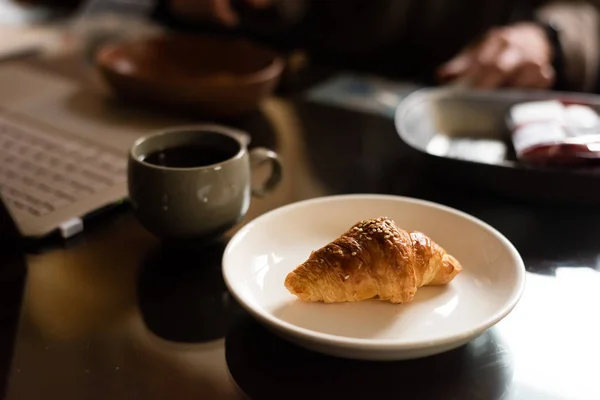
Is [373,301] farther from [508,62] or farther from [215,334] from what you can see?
[508,62]

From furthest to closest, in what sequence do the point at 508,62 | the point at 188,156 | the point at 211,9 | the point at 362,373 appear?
1. the point at 211,9
2. the point at 508,62
3. the point at 188,156
4. the point at 362,373

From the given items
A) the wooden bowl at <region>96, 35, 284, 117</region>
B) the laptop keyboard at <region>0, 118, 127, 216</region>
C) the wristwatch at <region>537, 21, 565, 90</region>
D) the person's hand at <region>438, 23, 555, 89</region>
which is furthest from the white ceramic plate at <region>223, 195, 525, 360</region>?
the wristwatch at <region>537, 21, 565, 90</region>

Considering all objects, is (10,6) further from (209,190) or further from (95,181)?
(209,190)

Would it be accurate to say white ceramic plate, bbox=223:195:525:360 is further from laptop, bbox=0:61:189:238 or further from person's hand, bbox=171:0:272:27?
person's hand, bbox=171:0:272:27

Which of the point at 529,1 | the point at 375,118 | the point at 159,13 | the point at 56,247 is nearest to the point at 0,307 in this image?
the point at 56,247

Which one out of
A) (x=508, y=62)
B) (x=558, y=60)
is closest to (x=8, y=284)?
(x=508, y=62)

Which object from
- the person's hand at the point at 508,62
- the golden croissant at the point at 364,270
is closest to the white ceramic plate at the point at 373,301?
the golden croissant at the point at 364,270

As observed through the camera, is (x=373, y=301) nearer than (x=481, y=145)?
Yes

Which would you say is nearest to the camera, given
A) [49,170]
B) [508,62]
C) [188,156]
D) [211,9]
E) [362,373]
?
[362,373]
